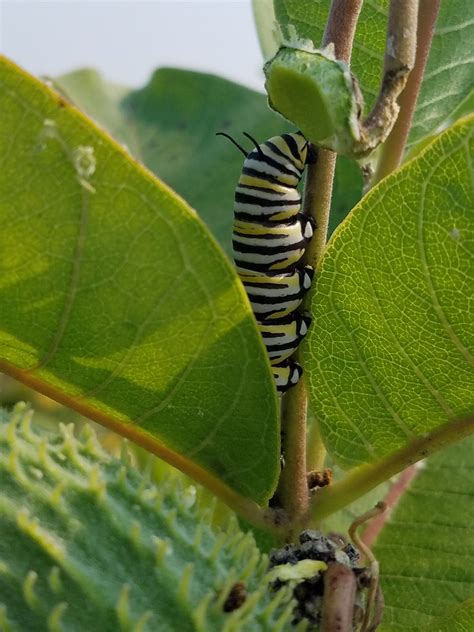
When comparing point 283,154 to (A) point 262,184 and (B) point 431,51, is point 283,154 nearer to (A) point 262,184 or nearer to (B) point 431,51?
(A) point 262,184

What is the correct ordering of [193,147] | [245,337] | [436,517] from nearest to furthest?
[245,337] < [436,517] < [193,147]

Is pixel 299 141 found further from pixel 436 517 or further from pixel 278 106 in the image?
pixel 436 517

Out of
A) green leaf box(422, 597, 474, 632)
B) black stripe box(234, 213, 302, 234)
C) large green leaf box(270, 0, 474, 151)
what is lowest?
green leaf box(422, 597, 474, 632)

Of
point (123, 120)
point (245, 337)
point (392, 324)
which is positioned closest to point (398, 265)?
point (392, 324)

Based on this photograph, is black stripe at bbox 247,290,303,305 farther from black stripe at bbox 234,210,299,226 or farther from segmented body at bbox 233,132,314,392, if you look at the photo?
black stripe at bbox 234,210,299,226

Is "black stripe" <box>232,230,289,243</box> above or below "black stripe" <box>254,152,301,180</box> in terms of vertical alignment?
below

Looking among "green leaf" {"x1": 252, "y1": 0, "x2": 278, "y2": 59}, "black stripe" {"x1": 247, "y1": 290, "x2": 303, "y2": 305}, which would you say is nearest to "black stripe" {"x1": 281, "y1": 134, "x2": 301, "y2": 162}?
"black stripe" {"x1": 247, "y1": 290, "x2": 303, "y2": 305}

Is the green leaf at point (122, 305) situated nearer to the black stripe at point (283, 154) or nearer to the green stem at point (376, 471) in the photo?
the green stem at point (376, 471)

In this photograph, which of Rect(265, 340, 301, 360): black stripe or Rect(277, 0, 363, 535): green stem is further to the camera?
Rect(265, 340, 301, 360): black stripe
